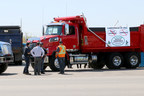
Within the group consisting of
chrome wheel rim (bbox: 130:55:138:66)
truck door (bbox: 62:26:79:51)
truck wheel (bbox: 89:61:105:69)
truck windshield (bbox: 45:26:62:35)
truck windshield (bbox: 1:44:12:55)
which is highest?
truck windshield (bbox: 45:26:62:35)

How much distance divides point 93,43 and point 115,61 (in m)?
1.76

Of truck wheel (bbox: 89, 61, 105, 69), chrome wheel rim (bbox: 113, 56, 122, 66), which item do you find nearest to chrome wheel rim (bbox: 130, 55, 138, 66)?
chrome wheel rim (bbox: 113, 56, 122, 66)

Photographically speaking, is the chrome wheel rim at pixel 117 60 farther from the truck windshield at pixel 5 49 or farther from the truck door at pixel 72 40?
the truck windshield at pixel 5 49

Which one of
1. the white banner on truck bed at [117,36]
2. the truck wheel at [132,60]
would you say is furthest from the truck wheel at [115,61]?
the white banner on truck bed at [117,36]

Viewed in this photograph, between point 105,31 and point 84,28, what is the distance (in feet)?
4.47

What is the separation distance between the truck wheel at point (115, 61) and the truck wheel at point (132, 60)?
1.50 ft

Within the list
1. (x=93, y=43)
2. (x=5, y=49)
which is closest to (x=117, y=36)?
(x=93, y=43)

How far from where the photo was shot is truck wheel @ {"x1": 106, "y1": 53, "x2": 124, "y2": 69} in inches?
925

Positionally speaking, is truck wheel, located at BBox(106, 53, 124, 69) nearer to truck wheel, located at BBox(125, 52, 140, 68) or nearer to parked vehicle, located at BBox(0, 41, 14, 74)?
truck wheel, located at BBox(125, 52, 140, 68)

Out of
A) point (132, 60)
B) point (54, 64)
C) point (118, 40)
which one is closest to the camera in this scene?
point (54, 64)

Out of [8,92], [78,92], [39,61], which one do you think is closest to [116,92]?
[78,92]

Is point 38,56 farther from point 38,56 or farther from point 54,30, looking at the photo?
point 54,30

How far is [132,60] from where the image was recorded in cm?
2409

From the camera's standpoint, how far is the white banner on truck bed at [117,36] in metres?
23.5
